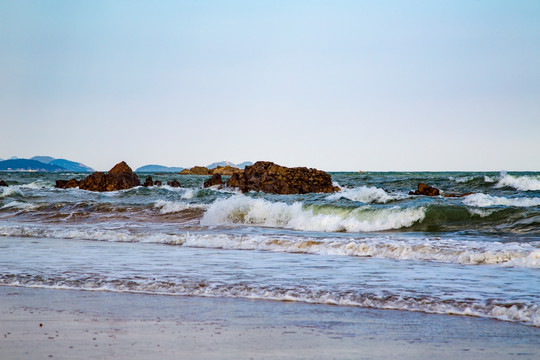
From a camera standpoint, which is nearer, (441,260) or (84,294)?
(84,294)

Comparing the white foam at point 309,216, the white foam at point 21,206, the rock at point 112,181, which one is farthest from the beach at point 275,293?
the rock at point 112,181

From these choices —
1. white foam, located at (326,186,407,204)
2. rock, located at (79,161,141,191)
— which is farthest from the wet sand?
rock, located at (79,161,141,191)

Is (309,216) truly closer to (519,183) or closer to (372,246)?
(372,246)

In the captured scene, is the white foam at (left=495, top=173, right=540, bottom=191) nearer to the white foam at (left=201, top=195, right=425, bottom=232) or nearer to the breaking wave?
the white foam at (left=201, top=195, right=425, bottom=232)

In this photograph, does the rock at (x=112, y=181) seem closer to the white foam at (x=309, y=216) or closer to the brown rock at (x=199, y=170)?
the white foam at (x=309, y=216)

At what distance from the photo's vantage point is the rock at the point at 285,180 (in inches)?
1027

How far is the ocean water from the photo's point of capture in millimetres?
6051

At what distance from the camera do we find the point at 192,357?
3.72m

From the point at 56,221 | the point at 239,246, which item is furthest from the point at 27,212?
the point at 239,246

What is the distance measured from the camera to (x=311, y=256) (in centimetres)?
955

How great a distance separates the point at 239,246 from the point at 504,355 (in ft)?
24.8

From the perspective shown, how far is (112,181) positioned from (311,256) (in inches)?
934

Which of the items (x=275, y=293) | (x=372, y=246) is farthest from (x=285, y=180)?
(x=275, y=293)

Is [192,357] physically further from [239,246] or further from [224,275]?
[239,246]
